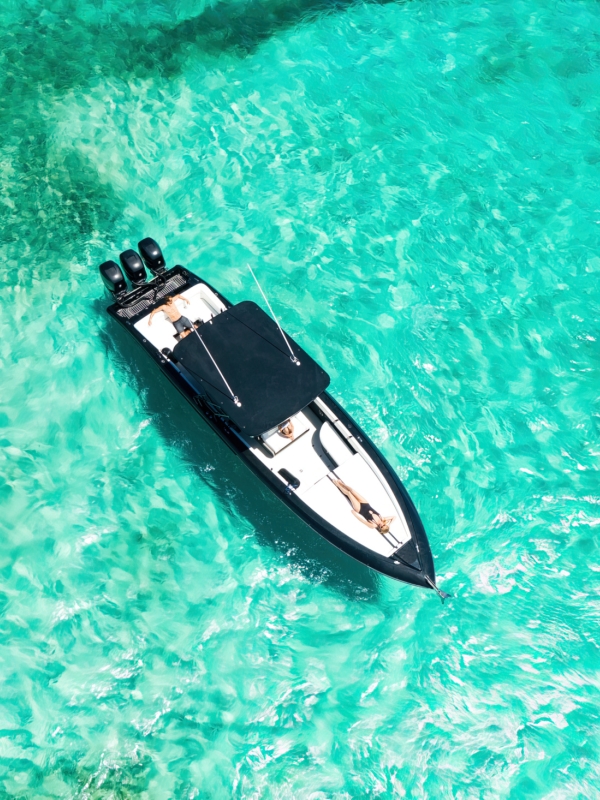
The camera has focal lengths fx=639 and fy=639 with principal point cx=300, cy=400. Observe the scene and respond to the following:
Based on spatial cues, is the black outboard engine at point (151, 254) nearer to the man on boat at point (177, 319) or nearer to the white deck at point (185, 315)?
the white deck at point (185, 315)

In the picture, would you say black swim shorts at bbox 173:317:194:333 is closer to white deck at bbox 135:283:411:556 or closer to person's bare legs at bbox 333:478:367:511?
white deck at bbox 135:283:411:556

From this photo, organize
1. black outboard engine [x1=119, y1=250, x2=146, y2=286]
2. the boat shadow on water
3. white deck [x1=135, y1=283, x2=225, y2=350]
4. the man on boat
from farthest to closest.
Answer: black outboard engine [x1=119, y1=250, x2=146, y2=286] → the man on boat → white deck [x1=135, y1=283, x2=225, y2=350] → the boat shadow on water

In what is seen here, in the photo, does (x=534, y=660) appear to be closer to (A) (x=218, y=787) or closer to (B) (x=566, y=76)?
(A) (x=218, y=787)

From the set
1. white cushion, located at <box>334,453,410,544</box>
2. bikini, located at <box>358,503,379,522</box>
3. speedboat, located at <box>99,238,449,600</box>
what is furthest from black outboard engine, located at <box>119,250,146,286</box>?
bikini, located at <box>358,503,379,522</box>

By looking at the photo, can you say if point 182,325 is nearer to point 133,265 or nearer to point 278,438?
point 133,265

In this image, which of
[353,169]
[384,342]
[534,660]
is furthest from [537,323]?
[534,660]

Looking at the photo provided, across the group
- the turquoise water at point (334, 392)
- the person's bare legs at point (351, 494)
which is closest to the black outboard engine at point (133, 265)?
the turquoise water at point (334, 392)
